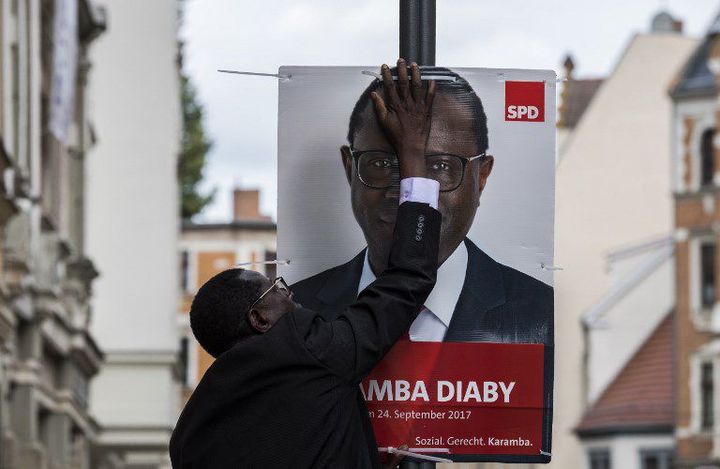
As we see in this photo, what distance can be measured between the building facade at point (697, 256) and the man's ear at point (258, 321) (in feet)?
165

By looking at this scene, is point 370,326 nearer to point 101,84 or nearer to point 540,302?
point 540,302

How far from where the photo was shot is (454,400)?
683cm

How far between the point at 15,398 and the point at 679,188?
35.1 meters

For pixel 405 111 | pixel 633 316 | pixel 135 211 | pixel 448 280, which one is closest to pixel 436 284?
pixel 448 280

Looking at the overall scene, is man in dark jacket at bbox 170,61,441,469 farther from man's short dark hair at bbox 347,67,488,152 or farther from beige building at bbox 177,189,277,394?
beige building at bbox 177,189,277,394

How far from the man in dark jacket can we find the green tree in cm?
6699

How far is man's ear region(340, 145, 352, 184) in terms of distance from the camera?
7.02 m

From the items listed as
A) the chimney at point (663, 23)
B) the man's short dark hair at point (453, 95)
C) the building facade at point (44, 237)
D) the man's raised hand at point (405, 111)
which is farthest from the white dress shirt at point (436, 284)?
the chimney at point (663, 23)

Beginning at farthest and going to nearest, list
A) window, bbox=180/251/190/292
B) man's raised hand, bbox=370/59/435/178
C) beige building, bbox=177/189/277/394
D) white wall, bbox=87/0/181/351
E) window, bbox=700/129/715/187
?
window, bbox=180/251/190/292, beige building, bbox=177/189/277/394, window, bbox=700/129/715/187, white wall, bbox=87/0/181/351, man's raised hand, bbox=370/59/435/178

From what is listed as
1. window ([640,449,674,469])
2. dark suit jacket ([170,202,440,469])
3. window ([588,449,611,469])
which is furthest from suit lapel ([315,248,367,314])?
window ([588,449,611,469])

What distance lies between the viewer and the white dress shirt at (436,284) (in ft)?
21.8

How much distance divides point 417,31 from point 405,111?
0.33 metres

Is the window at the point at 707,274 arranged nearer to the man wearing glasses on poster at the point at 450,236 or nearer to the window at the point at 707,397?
the window at the point at 707,397

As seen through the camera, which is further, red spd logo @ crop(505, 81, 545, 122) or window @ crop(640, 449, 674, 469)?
window @ crop(640, 449, 674, 469)
